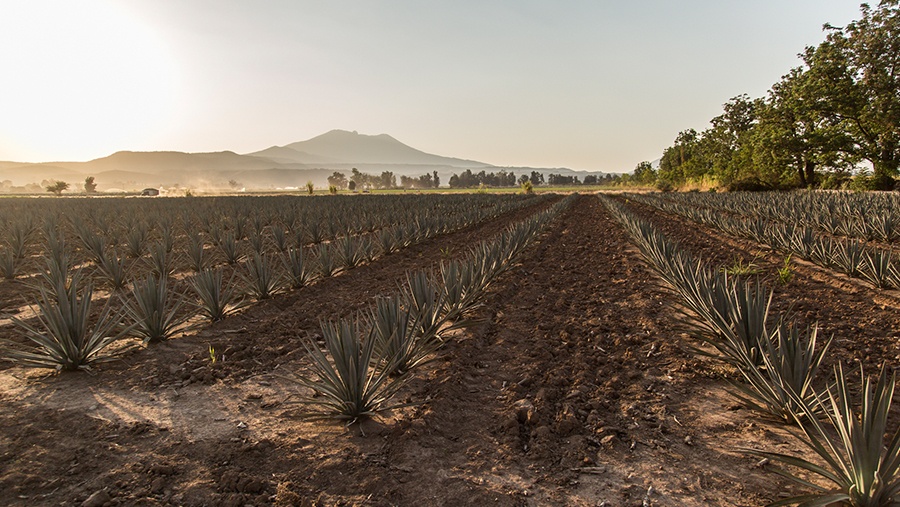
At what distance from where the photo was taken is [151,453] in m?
2.38

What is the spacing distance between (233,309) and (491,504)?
410 cm

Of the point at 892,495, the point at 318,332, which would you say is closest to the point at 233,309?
the point at 318,332

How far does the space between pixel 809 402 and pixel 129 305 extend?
20.9 feet

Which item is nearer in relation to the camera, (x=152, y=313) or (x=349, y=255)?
(x=152, y=313)

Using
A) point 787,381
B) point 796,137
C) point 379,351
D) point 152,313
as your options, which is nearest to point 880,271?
point 787,381

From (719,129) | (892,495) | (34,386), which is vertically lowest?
(34,386)

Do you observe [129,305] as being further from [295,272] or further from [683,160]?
[683,160]

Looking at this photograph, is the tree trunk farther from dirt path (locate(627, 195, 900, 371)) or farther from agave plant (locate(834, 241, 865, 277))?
agave plant (locate(834, 241, 865, 277))

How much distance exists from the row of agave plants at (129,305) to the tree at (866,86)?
35750mm

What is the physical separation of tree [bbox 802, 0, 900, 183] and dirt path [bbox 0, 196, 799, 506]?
35506 millimetres

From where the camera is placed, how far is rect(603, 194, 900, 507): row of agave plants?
1666 mm

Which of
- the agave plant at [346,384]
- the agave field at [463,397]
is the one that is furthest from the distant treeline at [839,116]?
the agave plant at [346,384]

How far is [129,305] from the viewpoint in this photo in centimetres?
489

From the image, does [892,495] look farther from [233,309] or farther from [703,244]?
[703,244]
